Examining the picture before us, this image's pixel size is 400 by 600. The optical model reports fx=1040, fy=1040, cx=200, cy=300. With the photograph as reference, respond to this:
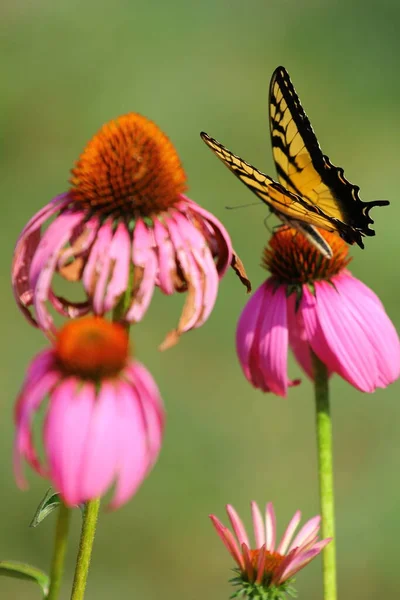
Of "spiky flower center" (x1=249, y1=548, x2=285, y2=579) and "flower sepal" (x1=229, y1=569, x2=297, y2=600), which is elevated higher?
"spiky flower center" (x1=249, y1=548, x2=285, y2=579)

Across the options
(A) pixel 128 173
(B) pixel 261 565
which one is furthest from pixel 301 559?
(A) pixel 128 173

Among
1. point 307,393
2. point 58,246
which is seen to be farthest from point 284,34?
point 58,246

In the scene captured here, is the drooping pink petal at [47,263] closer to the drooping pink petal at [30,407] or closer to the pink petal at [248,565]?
the drooping pink petal at [30,407]

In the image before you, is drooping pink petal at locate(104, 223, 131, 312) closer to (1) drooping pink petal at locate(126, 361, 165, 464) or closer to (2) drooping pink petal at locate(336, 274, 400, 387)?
(1) drooping pink petal at locate(126, 361, 165, 464)

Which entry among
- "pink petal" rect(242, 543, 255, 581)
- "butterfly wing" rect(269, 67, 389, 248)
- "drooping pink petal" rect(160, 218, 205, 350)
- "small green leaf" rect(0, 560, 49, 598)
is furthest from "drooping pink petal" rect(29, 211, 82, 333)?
"butterfly wing" rect(269, 67, 389, 248)

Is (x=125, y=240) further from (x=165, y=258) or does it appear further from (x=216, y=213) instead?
(x=216, y=213)

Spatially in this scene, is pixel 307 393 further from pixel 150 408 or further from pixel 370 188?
pixel 150 408

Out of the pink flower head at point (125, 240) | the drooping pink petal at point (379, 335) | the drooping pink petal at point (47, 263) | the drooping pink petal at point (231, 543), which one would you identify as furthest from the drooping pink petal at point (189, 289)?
the drooping pink petal at point (379, 335)
